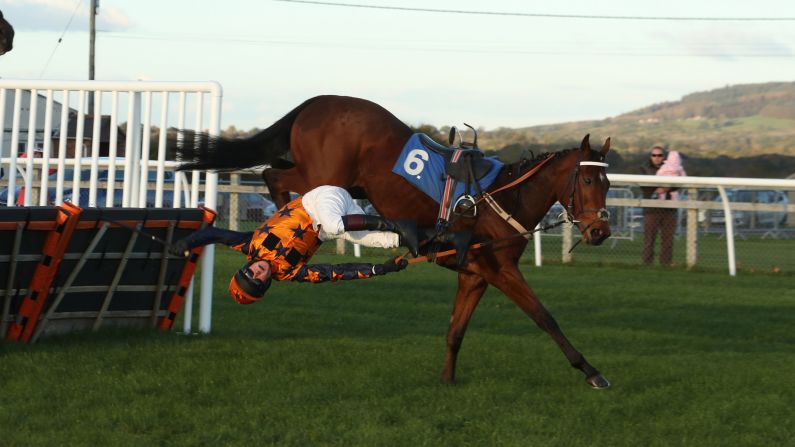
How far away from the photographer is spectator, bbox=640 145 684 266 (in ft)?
49.5

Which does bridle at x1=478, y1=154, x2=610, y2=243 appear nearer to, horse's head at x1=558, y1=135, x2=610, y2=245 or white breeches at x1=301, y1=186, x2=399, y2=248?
horse's head at x1=558, y1=135, x2=610, y2=245

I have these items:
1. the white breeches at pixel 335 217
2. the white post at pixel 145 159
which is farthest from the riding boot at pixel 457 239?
the white post at pixel 145 159

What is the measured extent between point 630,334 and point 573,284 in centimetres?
368

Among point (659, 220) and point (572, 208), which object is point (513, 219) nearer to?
point (572, 208)

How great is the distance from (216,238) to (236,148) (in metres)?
1.81

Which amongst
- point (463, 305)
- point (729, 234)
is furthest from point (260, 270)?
point (729, 234)

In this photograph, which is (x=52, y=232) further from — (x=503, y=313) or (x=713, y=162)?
(x=713, y=162)

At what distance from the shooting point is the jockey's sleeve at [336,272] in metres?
6.05

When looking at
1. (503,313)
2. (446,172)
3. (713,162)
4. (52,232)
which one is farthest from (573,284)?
(713,162)

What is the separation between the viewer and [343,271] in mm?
6055

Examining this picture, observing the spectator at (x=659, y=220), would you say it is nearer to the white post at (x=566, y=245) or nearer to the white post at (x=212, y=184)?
the white post at (x=566, y=245)

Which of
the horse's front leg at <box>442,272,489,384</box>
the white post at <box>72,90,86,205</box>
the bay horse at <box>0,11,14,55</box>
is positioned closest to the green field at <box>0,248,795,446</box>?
the horse's front leg at <box>442,272,489,384</box>

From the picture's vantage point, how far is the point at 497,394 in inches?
255

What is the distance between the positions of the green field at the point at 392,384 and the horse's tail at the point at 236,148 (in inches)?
46.1
